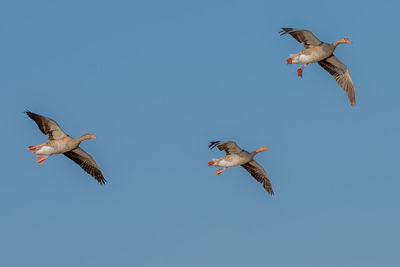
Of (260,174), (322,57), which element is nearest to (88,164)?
(260,174)

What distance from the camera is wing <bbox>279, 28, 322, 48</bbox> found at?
4341cm

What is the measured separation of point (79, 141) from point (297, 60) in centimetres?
1185

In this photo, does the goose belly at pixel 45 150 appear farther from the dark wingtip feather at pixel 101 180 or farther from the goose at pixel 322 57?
the goose at pixel 322 57

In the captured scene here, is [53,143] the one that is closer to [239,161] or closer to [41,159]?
[41,159]

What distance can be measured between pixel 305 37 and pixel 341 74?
4.22 meters

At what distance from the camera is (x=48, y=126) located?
142ft

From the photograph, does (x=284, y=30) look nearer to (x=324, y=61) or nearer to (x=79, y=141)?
(x=324, y=61)

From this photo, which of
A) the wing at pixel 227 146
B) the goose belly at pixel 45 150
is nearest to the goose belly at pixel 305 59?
A: the wing at pixel 227 146

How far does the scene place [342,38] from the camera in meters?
46.8

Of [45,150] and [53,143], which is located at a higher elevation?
[53,143]

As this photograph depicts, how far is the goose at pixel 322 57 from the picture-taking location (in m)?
44.4

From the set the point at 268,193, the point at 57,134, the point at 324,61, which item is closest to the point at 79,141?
the point at 57,134

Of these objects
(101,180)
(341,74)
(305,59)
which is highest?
(341,74)

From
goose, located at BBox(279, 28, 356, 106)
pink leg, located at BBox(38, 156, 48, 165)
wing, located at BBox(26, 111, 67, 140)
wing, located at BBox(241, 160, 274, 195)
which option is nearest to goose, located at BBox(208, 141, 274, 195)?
wing, located at BBox(241, 160, 274, 195)
